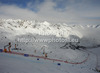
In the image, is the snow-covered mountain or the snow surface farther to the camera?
the snow-covered mountain

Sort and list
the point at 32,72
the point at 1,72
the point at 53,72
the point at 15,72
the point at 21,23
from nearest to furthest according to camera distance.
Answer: the point at 1,72 → the point at 15,72 → the point at 32,72 → the point at 53,72 → the point at 21,23

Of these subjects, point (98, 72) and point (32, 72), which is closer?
point (32, 72)

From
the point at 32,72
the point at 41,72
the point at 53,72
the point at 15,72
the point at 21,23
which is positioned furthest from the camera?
the point at 21,23

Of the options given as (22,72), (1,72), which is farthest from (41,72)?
(1,72)

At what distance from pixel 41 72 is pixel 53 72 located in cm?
140

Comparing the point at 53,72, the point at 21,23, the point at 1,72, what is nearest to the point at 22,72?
the point at 1,72

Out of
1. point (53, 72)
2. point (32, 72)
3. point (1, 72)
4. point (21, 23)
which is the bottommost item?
point (53, 72)

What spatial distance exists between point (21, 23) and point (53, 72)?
2390 inches

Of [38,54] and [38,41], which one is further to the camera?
[38,41]

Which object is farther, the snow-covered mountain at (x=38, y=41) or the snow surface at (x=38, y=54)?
the snow-covered mountain at (x=38, y=41)

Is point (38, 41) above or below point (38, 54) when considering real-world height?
above

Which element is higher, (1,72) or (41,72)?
(1,72)

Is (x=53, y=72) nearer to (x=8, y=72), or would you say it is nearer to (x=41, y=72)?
(x=41, y=72)

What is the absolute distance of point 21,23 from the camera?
206ft
